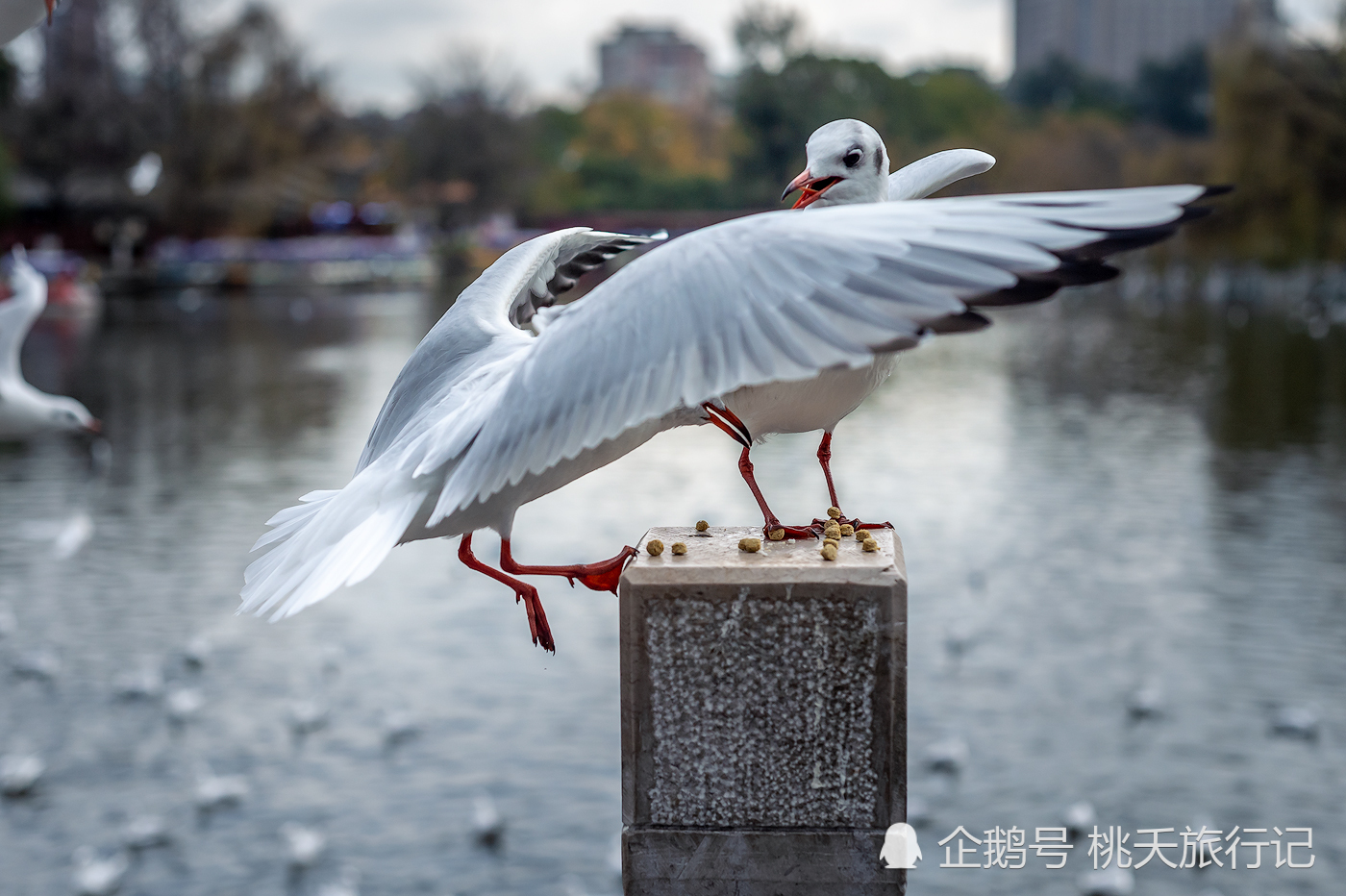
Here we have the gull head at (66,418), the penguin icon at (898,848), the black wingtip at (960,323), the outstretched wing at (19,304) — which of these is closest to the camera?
the black wingtip at (960,323)

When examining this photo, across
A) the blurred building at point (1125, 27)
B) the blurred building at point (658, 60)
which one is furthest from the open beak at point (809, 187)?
the blurred building at point (1125, 27)

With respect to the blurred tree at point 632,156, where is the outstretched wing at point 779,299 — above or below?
below

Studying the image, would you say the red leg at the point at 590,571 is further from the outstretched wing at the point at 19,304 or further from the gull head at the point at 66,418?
the gull head at the point at 66,418

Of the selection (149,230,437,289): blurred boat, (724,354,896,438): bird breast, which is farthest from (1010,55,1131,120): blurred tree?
(724,354,896,438): bird breast

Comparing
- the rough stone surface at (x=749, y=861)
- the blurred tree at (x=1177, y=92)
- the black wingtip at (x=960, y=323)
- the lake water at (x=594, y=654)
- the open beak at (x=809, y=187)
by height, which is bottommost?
the lake water at (x=594, y=654)

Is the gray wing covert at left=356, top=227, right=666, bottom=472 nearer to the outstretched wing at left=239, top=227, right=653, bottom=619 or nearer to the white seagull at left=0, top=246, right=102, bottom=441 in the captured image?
the outstretched wing at left=239, top=227, right=653, bottom=619

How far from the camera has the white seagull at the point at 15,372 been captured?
23.7 feet

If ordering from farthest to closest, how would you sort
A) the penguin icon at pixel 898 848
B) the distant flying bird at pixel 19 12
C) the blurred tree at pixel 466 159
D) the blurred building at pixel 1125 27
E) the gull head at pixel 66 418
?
1. the blurred building at pixel 1125 27
2. the blurred tree at pixel 466 159
3. the gull head at pixel 66 418
4. the distant flying bird at pixel 19 12
5. the penguin icon at pixel 898 848

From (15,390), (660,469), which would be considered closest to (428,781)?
(15,390)

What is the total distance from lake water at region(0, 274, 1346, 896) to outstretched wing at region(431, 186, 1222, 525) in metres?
4.05

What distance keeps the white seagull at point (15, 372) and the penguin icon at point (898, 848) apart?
5.69m

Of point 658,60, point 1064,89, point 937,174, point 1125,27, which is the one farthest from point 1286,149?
point 1125,27

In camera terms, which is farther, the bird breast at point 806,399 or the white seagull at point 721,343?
the bird breast at point 806,399

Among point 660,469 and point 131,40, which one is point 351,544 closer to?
point 660,469
